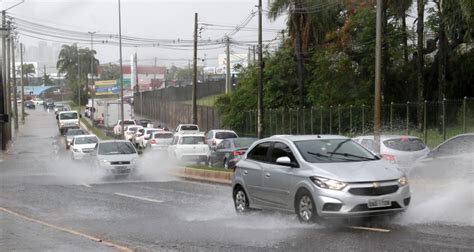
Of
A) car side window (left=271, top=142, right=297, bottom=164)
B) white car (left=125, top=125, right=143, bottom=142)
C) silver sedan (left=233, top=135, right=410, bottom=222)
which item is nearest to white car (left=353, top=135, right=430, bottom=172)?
silver sedan (left=233, top=135, right=410, bottom=222)

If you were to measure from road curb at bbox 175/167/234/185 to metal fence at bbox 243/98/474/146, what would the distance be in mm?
9125

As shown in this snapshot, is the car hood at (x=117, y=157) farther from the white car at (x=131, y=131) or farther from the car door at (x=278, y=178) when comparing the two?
the white car at (x=131, y=131)

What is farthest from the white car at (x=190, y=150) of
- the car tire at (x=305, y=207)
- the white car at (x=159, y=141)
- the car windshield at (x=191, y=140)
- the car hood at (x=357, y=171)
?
the car hood at (x=357, y=171)

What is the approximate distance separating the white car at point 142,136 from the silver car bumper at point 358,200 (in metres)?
39.2

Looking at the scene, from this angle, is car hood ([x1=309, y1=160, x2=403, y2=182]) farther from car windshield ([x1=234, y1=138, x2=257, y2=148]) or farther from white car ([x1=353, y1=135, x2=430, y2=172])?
car windshield ([x1=234, y1=138, x2=257, y2=148])

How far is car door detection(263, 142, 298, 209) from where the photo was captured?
12773 millimetres

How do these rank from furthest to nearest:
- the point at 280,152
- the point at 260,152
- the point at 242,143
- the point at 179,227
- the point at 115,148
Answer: the point at 242,143
the point at 115,148
the point at 260,152
the point at 179,227
the point at 280,152

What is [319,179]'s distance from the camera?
39.3ft

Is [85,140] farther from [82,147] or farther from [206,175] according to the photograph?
[206,175]

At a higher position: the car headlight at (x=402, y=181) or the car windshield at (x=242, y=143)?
the car headlight at (x=402, y=181)

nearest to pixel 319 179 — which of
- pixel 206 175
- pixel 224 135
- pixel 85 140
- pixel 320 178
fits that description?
pixel 320 178

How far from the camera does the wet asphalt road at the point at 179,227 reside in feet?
35.7

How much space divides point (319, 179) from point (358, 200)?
2.43ft

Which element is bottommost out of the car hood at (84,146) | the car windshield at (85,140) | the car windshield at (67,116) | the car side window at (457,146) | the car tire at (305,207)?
the car hood at (84,146)
